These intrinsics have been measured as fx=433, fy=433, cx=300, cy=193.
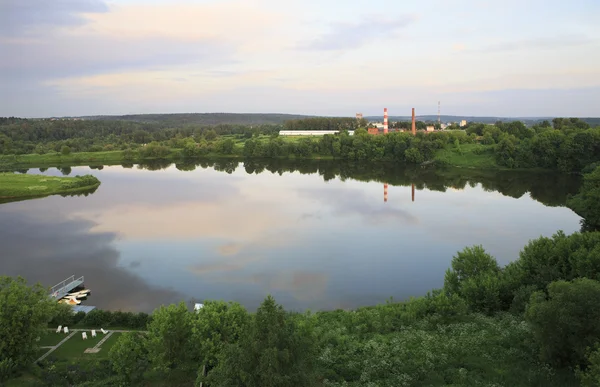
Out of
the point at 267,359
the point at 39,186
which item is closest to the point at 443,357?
the point at 267,359

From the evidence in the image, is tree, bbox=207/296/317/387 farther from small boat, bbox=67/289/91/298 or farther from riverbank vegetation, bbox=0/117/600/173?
riverbank vegetation, bbox=0/117/600/173

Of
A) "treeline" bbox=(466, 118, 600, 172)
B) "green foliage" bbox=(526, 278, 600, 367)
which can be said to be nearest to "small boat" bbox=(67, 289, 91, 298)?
"green foliage" bbox=(526, 278, 600, 367)

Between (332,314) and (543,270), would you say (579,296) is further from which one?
(332,314)

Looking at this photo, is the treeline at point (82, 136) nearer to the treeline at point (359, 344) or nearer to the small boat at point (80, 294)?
the small boat at point (80, 294)

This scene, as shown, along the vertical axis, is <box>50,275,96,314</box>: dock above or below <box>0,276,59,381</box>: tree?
below

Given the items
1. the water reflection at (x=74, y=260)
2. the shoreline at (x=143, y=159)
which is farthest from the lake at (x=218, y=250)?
the shoreline at (x=143, y=159)

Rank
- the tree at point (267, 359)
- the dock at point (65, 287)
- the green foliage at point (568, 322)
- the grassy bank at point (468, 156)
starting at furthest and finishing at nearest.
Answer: the grassy bank at point (468, 156), the dock at point (65, 287), the green foliage at point (568, 322), the tree at point (267, 359)
